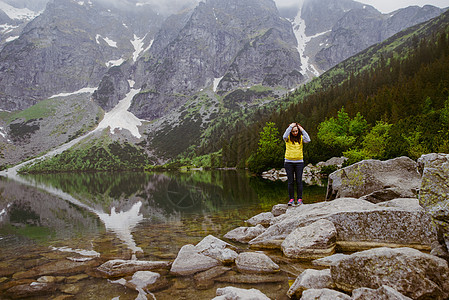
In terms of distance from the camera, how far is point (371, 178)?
1447 cm

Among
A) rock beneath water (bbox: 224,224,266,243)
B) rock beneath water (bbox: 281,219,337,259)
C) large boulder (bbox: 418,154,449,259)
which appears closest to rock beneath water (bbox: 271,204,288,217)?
rock beneath water (bbox: 224,224,266,243)

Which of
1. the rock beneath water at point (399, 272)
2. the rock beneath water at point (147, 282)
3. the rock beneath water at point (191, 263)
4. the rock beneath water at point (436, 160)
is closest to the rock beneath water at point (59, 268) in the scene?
the rock beneath water at point (147, 282)

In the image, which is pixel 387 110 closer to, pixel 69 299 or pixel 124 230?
pixel 124 230

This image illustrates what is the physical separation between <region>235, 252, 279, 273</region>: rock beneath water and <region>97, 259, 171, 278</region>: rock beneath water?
7.09ft

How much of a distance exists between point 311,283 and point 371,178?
11689mm

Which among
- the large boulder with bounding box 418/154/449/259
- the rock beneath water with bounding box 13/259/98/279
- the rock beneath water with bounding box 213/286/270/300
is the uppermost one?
the large boulder with bounding box 418/154/449/259

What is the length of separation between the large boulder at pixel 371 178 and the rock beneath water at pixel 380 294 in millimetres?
11269

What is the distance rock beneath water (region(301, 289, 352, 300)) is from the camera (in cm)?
407

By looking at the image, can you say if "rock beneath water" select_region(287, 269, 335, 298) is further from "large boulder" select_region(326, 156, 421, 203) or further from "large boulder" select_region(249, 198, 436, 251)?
"large boulder" select_region(326, 156, 421, 203)

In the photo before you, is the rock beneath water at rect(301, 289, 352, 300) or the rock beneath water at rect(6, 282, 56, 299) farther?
the rock beneath water at rect(6, 282, 56, 299)

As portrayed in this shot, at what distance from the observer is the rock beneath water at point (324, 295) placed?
13.3 feet

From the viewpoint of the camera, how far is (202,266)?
7.10 m

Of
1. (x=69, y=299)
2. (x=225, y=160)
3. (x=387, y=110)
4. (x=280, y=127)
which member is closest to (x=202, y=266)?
(x=69, y=299)

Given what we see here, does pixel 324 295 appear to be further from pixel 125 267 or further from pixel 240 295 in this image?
pixel 125 267
